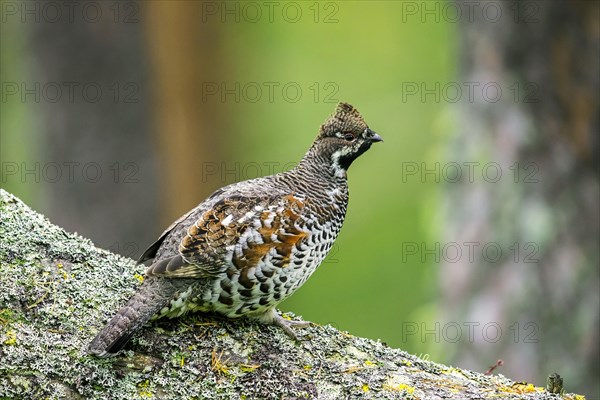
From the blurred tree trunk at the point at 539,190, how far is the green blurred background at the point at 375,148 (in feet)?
0.05

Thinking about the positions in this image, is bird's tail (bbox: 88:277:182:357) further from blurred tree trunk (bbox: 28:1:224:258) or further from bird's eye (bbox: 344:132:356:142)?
blurred tree trunk (bbox: 28:1:224:258)

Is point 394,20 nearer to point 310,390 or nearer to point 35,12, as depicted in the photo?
point 35,12

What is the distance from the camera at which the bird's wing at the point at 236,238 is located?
4324 mm

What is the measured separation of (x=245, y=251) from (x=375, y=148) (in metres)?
10.2

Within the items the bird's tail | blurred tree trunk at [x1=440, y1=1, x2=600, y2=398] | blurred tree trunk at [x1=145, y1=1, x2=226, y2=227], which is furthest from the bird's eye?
blurred tree trunk at [x1=145, y1=1, x2=226, y2=227]

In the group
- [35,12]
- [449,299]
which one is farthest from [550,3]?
[35,12]

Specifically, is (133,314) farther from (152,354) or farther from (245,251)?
(245,251)

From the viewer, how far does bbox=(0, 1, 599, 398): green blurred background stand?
26.2 feet

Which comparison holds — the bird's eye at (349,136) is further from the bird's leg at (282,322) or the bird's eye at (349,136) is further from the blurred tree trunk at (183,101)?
the blurred tree trunk at (183,101)

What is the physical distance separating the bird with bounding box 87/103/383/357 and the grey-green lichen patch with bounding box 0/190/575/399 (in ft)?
0.34

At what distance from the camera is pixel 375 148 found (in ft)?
47.4

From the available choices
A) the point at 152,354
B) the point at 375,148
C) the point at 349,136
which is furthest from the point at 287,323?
the point at 375,148

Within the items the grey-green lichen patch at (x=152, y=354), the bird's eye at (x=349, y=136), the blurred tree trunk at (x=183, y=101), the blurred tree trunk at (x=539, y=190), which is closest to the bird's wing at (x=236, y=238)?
the grey-green lichen patch at (x=152, y=354)

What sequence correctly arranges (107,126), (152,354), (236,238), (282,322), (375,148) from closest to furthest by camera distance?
(152,354)
(282,322)
(236,238)
(107,126)
(375,148)
